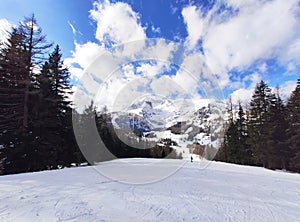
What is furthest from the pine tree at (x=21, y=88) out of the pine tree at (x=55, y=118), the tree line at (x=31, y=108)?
the pine tree at (x=55, y=118)

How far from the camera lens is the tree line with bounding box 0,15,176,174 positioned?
13836mm

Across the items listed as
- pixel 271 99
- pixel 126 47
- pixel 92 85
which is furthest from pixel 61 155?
pixel 271 99

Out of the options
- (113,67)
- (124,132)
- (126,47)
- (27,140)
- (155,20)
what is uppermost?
(155,20)

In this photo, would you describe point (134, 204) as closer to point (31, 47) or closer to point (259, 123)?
point (31, 47)

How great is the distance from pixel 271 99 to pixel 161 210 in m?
26.3

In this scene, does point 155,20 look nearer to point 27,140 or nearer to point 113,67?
point 113,67

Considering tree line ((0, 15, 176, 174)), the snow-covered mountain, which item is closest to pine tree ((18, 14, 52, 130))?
tree line ((0, 15, 176, 174))

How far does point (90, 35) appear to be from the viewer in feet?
39.0

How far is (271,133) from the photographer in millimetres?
23406

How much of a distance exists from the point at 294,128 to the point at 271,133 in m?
2.39

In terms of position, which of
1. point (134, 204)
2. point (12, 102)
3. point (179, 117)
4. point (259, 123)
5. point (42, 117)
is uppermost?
point (259, 123)

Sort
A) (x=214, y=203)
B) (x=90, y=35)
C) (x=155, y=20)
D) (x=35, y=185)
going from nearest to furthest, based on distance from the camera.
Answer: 1. (x=214, y=203)
2. (x=35, y=185)
3. (x=90, y=35)
4. (x=155, y=20)

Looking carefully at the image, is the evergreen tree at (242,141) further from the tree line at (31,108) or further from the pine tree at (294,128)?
the tree line at (31,108)

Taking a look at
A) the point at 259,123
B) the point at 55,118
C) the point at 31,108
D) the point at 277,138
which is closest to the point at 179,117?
the point at 55,118
